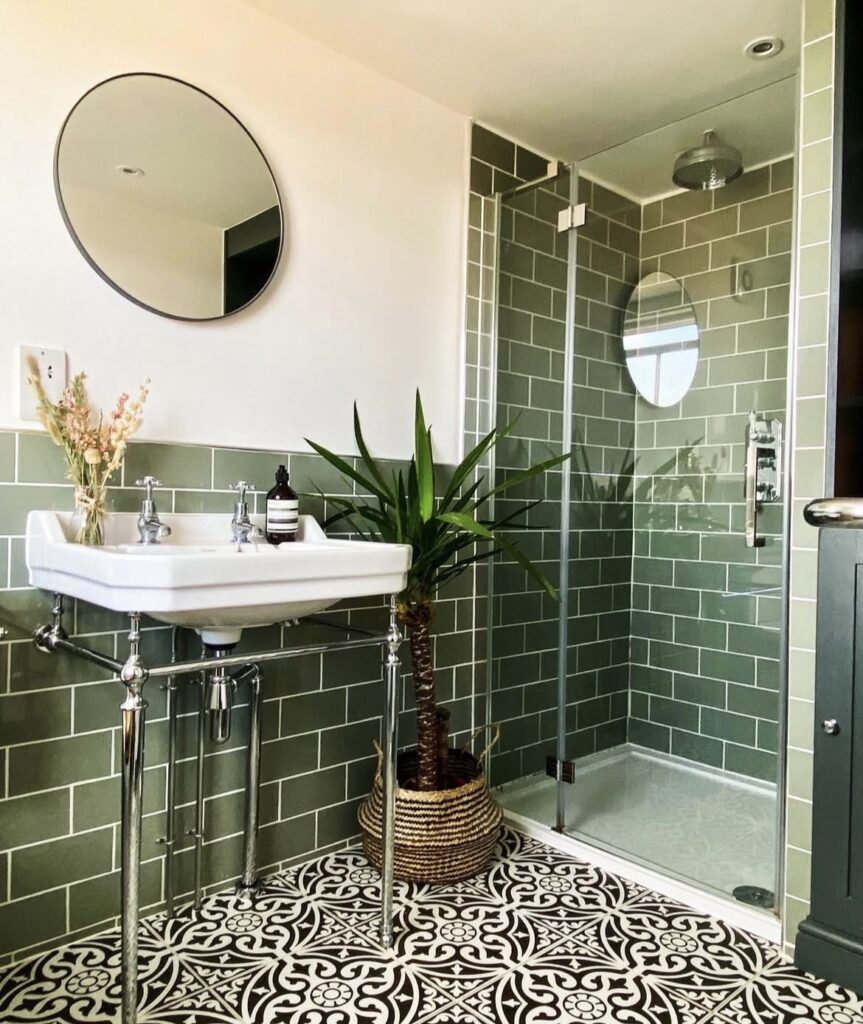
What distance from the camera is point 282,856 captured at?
2141mm

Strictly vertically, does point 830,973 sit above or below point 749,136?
below

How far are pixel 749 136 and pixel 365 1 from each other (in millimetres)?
1152

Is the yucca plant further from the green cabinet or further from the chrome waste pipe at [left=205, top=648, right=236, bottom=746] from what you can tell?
the green cabinet

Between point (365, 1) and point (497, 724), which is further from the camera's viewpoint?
point (497, 724)

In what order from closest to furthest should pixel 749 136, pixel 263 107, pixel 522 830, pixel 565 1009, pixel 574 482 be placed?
1. pixel 565 1009
2. pixel 263 107
3. pixel 749 136
4. pixel 522 830
5. pixel 574 482

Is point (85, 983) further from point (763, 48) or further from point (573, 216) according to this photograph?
point (763, 48)

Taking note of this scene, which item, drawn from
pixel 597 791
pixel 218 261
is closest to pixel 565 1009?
pixel 597 791

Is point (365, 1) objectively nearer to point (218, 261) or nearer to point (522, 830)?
point (218, 261)

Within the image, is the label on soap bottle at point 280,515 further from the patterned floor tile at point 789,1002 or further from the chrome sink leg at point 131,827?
the patterned floor tile at point 789,1002

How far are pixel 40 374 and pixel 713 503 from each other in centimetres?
208

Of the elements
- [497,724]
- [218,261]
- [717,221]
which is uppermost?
[717,221]

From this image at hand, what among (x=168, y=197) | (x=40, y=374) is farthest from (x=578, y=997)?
(x=168, y=197)

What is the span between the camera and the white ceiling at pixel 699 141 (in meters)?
2.01

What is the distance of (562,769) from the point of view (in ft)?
8.13
